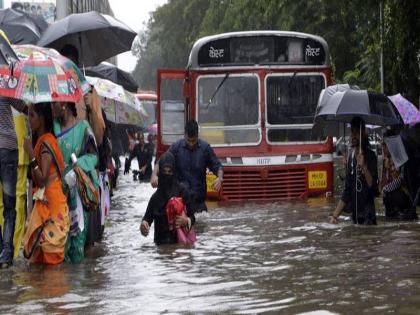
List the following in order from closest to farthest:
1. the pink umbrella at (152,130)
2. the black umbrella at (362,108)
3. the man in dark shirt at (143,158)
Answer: the black umbrella at (362,108) → the man in dark shirt at (143,158) → the pink umbrella at (152,130)

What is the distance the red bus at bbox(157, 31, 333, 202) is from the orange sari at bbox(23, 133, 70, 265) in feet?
23.7

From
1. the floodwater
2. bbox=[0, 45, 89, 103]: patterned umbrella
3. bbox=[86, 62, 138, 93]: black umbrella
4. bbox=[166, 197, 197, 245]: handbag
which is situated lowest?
the floodwater

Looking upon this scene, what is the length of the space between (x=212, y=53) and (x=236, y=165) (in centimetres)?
204

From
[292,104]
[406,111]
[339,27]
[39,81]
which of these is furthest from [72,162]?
[339,27]

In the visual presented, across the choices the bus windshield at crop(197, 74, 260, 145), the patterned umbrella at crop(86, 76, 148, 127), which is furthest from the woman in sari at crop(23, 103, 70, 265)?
the bus windshield at crop(197, 74, 260, 145)

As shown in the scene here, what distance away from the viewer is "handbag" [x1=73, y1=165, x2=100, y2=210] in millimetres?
9773

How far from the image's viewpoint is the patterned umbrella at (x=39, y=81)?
30.7 ft

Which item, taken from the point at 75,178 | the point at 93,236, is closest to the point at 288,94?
the point at 93,236

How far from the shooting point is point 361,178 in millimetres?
12586

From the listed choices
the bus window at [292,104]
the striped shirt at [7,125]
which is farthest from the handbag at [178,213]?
the bus window at [292,104]

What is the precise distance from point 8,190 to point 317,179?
827 centimetres

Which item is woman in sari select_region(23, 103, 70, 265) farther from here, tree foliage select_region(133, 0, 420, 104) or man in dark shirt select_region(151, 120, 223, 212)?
tree foliage select_region(133, 0, 420, 104)

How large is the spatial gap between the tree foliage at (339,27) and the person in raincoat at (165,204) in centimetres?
617

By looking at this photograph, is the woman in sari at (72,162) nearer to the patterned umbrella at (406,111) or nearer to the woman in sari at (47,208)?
the woman in sari at (47,208)
